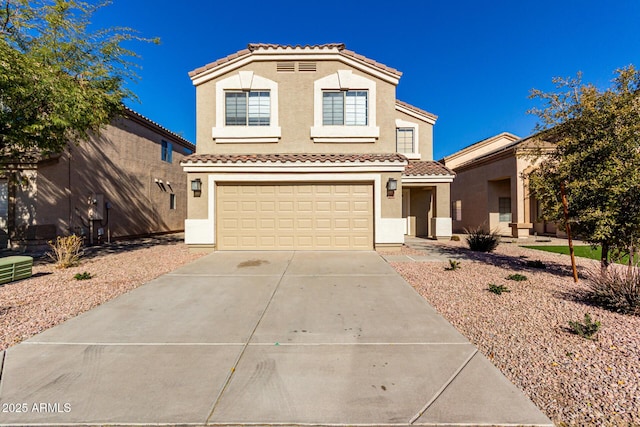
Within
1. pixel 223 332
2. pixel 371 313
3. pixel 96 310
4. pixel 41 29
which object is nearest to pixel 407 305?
pixel 371 313

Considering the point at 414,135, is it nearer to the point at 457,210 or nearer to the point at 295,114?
the point at 457,210

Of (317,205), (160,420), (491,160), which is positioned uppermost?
(491,160)

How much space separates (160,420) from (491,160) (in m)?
Result: 19.3

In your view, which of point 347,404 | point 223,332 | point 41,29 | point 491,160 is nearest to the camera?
point 347,404

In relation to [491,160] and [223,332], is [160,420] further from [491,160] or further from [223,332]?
[491,160]

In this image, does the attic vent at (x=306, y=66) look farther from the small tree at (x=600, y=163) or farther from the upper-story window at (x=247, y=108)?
the small tree at (x=600, y=163)

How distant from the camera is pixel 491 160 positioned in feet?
55.2

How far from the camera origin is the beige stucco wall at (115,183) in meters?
12.3

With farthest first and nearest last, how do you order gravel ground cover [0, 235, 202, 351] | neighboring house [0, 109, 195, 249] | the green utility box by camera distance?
neighboring house [0, 109, 195, 249] < the green utility box < gravel ground cover [0, 235, 202, 351]

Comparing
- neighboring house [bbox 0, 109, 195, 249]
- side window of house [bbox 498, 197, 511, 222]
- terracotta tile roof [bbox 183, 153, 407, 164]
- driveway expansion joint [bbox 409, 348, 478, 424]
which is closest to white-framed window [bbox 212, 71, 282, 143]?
terracotta tile roof [bbox 183, 153, 407, 164]

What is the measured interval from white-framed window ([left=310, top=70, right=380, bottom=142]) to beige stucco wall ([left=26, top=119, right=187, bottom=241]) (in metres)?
8.19

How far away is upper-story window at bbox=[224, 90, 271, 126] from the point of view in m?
11.1

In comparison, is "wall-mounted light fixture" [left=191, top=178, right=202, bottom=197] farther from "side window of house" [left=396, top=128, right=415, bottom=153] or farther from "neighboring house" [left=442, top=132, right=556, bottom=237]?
"neighboring house" [left=442, top=132, right=556, bottom=237]

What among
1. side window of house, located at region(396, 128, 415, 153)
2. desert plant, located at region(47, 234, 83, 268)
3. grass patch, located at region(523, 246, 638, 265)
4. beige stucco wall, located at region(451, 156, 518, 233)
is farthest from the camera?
beige stucco wall, located at region(451, 156, 518, 233)
